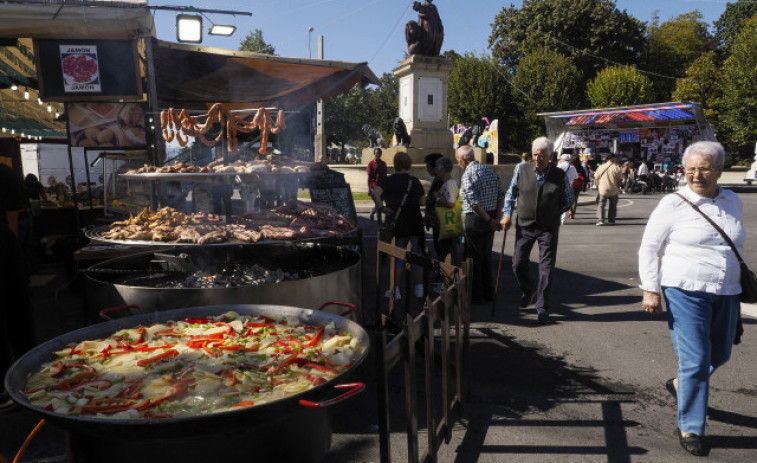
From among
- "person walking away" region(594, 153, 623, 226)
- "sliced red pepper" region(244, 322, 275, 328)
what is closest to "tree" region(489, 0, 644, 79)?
"person walking away" region(594, 153, 623, 226)

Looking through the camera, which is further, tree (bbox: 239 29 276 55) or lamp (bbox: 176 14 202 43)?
tree (bbox: 239 29 276 55)

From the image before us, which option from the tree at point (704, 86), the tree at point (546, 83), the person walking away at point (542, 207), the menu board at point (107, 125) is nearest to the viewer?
the person walking away at point (542, 207)

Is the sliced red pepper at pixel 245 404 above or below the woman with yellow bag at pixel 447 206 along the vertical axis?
below

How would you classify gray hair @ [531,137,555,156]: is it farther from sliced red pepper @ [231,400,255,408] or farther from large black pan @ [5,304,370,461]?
sliced red pepper @ [231,400,255,408]

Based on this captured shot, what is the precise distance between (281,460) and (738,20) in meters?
68.2

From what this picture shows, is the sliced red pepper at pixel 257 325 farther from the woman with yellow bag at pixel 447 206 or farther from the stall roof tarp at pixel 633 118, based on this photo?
the stall roof tarp at pixel 633 118

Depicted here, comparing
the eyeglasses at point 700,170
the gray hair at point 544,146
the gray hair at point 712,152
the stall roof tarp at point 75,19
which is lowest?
the eyeglasses at point 700,170

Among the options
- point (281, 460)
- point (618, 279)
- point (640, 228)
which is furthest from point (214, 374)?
point (640, 228)

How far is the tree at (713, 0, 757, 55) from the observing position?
53.4 meters

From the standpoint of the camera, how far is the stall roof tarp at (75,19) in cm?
656

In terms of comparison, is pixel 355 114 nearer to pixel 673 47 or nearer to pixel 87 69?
pixel 673 47

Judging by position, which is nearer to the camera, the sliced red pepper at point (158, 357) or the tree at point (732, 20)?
the sliced red pepper at point (158, 357)

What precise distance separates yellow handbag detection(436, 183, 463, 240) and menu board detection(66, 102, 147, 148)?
509 centimetres

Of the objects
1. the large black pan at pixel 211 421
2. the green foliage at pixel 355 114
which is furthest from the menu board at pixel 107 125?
the green foliage at pixel 355 114
